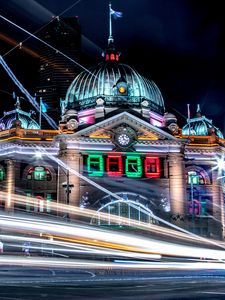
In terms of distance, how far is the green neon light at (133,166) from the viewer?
60625mm

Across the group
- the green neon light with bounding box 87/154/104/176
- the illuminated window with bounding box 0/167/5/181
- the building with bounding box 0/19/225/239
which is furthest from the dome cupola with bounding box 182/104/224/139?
the illuminated window with bounding box 0/167/5/181

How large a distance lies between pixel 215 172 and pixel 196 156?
3.36m

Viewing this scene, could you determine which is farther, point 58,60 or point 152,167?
point 58,60

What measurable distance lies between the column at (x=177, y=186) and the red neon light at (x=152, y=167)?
1684 mm

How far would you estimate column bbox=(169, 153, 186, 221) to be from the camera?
59.9 m

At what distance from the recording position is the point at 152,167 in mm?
61875

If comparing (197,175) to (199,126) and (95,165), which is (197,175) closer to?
(199,126)

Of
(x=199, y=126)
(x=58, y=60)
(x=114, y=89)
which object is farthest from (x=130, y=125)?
(x=58, y=60)

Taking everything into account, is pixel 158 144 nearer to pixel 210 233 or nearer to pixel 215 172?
pixel 215 172

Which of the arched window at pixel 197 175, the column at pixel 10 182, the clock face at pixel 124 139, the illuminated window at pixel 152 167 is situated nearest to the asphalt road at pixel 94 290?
the clock face at pixel 124 139

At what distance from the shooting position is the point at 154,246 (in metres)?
36.8

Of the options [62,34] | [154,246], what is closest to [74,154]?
[154,246]

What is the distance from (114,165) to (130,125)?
18.9 feet

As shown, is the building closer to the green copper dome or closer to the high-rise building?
the green copper dome
